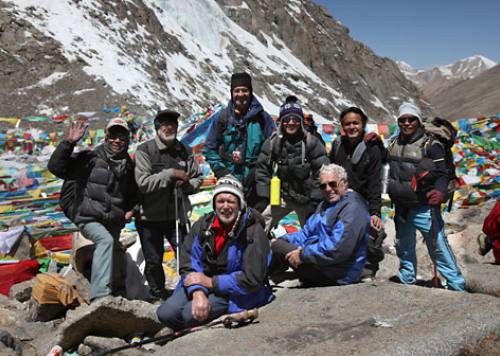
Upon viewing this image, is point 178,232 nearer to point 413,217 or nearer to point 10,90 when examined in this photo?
point 413,217

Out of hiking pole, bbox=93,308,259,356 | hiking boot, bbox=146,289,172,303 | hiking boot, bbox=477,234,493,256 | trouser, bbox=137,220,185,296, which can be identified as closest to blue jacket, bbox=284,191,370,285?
hiking pole, bbox=93,308,259,356

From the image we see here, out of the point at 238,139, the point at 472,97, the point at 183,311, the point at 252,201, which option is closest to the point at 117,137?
the point at 238,139

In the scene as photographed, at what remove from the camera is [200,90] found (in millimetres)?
40344

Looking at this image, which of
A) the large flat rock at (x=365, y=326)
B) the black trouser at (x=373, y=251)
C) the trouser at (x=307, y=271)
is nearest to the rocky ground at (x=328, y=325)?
the large flat rock at (x=365, y=326)

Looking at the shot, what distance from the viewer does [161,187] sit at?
193 inches

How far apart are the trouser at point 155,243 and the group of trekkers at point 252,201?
0.01 meters

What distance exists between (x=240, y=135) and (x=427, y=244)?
2.22 meters

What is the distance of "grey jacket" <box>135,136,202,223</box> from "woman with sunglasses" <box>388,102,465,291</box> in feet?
6.90

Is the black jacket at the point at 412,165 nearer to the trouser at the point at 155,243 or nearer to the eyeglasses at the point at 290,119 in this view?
the eyeglasses at the point at 290,119

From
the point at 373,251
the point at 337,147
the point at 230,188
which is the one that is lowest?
the point at 373,251

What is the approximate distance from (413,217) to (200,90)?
36963 mm

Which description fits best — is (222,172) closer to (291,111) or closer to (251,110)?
(251,110)

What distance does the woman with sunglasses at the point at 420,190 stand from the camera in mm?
4426

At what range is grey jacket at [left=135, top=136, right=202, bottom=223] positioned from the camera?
16.1ft
